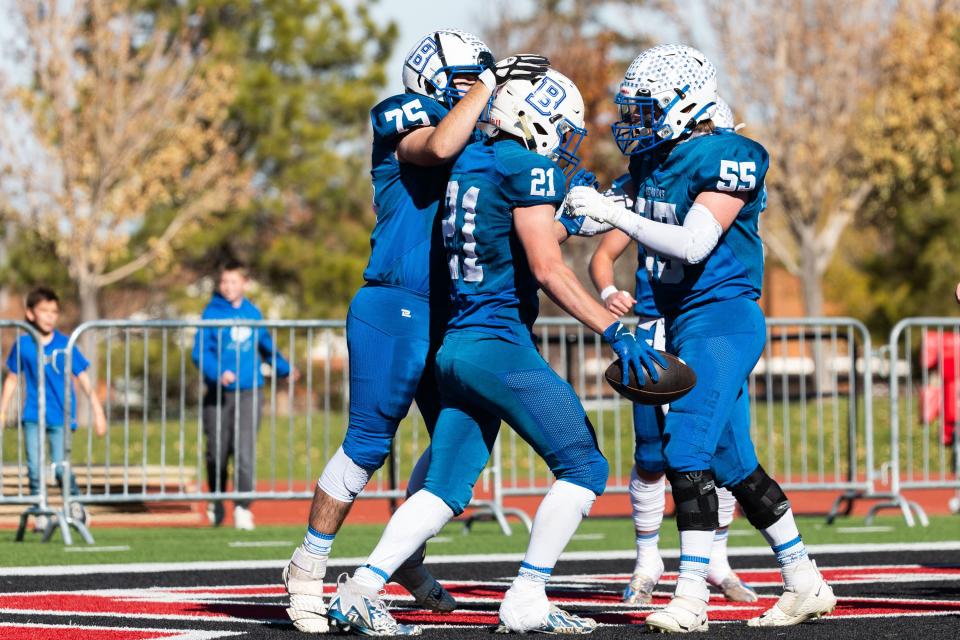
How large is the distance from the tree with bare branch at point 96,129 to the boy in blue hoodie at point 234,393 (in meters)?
16.5

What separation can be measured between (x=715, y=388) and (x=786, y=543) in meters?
0.70

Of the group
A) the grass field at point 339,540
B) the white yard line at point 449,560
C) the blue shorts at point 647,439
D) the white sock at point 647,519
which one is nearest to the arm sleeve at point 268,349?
the grass field at point 339,540

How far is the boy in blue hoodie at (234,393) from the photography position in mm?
12539

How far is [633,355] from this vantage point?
18.2ft

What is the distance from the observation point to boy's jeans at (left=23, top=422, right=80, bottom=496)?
11938mm

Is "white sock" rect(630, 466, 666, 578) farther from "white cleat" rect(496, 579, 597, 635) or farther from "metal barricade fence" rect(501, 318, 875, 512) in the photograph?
"metal barricade fence" rect(501, 318, 875, 512)

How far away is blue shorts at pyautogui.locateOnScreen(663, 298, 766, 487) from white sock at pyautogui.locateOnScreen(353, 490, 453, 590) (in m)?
0.85

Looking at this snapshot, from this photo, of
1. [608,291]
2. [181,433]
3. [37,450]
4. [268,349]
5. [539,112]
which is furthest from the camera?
[268,349]

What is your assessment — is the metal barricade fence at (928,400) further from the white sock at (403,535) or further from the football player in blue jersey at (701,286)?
the white sock at (403,535)

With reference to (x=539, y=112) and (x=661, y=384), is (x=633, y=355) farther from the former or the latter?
(x=539, y=112)

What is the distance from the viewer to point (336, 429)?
2347cm

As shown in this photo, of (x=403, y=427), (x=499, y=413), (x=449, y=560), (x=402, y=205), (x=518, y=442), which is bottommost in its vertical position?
(x=518, y=442)

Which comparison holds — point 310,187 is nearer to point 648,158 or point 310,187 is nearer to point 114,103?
point 114,103

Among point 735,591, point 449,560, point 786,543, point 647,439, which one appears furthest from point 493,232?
point 449,560
